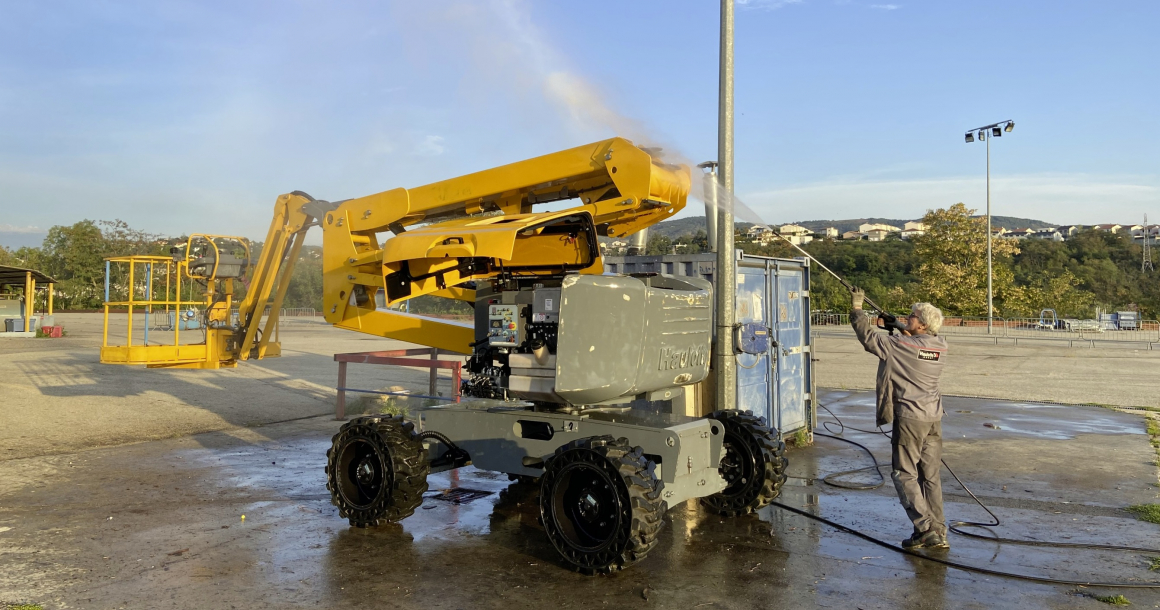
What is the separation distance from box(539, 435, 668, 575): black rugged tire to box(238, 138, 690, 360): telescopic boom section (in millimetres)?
1710

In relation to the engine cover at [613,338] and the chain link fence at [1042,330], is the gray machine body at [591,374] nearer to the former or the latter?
the engine cover at [613,338]

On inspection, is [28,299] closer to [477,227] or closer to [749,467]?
[477,227]

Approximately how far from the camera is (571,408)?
22.6ft

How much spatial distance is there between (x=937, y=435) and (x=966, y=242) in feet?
151

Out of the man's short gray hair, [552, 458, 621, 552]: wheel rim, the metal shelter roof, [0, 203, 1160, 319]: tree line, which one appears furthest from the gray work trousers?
the metal shelter roof

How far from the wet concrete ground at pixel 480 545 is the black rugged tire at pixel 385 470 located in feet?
0.60

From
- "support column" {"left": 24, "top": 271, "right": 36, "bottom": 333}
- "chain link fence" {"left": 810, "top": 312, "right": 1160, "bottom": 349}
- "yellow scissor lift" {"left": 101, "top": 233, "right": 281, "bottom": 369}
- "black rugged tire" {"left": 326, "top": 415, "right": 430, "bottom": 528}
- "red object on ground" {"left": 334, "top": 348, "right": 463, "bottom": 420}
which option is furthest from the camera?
"chain link fence" {"left": 810, "top": 312, "right": 1160, "bottom": 349}

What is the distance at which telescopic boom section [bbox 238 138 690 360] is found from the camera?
22.3ft

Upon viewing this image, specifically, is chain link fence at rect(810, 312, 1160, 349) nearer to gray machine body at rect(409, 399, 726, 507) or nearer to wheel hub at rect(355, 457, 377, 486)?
gray machine body at rect(409, 399, 726, 507)

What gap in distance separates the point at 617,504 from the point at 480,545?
1488mm

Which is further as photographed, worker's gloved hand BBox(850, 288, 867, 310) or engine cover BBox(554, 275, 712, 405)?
worker's gloved hand BBox(850, 288, 867, 310)

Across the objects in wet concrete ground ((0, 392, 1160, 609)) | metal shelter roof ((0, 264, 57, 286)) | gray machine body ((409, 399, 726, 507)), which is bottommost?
wet concrete ground ((0, 392, 1160, 609))

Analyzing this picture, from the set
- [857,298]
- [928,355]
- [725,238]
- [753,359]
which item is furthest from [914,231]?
[928,355]

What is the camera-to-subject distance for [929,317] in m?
6.85
